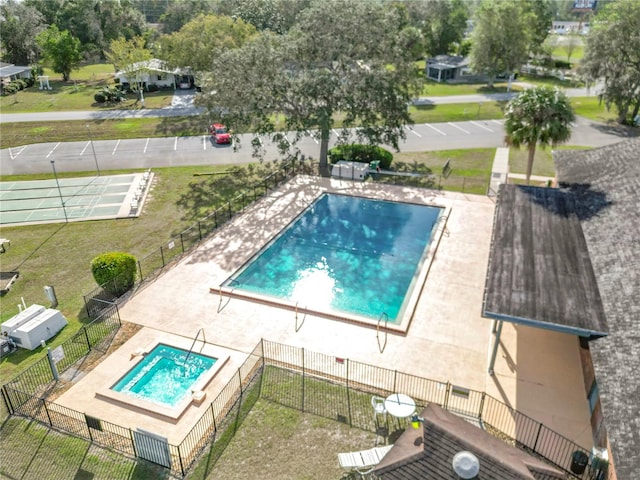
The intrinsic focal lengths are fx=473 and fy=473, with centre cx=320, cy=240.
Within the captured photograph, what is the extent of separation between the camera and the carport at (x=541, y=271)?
16266 mm

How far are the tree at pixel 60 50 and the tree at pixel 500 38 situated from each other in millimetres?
62534

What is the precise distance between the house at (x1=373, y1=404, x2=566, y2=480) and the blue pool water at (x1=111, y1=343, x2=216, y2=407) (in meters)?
8.92

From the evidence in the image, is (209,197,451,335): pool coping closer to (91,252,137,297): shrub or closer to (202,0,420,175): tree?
(91,252,137,297): shrub

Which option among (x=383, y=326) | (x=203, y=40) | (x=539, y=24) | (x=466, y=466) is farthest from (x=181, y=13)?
(x=466, y=466)

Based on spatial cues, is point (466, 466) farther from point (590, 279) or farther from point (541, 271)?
point (590, 279)

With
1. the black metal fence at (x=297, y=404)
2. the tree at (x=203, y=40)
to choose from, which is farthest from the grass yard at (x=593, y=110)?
the black metal fence at (x=297, y=404)

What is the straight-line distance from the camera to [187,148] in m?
45.6

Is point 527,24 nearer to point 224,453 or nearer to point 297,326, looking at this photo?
point 297,326

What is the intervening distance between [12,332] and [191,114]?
4221 cm

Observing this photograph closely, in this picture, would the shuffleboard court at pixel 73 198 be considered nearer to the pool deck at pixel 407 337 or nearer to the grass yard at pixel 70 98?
the pool deck at pixel 407 337

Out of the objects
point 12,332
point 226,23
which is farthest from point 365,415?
point 226,23

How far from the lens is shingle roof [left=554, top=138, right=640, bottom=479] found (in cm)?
1233

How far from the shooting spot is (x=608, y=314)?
1597 centimetres

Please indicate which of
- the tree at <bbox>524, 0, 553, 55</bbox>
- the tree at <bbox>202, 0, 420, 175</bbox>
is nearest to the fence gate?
the tree at <bbox>202, 0, 420, 175</bbox>
